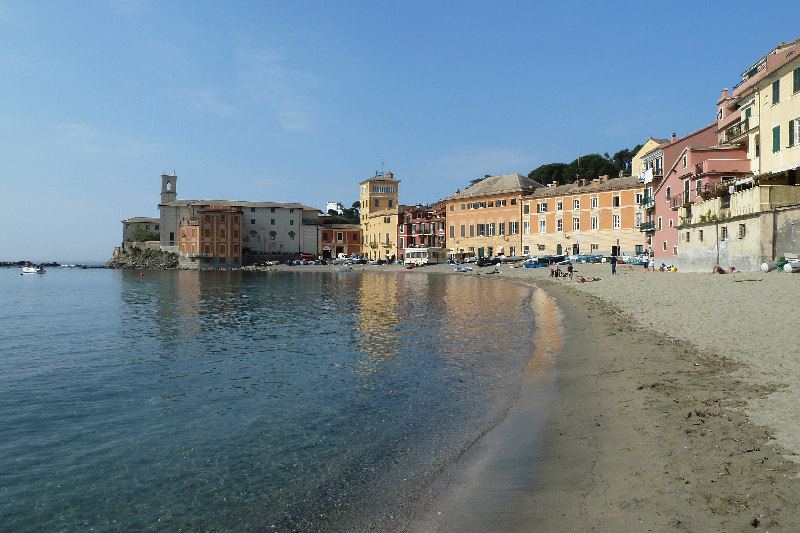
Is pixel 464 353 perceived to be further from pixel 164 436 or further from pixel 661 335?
pixel 164 436

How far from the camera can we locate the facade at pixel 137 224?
15600 cm

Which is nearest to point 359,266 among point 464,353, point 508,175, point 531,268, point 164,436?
point 508,175

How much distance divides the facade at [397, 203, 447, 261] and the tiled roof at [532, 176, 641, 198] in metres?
24.8


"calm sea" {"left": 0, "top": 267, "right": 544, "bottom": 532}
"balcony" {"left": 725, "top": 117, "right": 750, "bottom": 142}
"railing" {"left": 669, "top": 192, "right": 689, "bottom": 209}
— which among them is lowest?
"calm sea" {"left": 0, "top": 267, "right": 544, "bottom": 532}

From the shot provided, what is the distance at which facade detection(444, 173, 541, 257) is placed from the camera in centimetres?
9600

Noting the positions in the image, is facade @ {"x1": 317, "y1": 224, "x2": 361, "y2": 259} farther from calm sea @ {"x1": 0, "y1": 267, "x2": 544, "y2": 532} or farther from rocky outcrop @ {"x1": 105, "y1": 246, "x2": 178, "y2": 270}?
calm sea @ {"x1": 0, "y1": 267, "x2": 544, "y2": 532}

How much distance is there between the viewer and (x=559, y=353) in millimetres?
17344

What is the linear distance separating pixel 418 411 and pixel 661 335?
10776 millimetres

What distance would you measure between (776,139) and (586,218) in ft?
157

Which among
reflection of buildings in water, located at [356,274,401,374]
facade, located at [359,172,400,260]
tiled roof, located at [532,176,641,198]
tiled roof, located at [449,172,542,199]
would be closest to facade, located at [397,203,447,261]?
facade, located at [359,172,400,260]

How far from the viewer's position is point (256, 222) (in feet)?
423

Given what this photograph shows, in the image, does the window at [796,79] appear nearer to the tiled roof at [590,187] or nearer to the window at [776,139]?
the window at [776,139]

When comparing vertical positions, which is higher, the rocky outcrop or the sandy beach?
the rocky outcrop

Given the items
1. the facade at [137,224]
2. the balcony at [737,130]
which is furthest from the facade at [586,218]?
the facade at [137,224]
